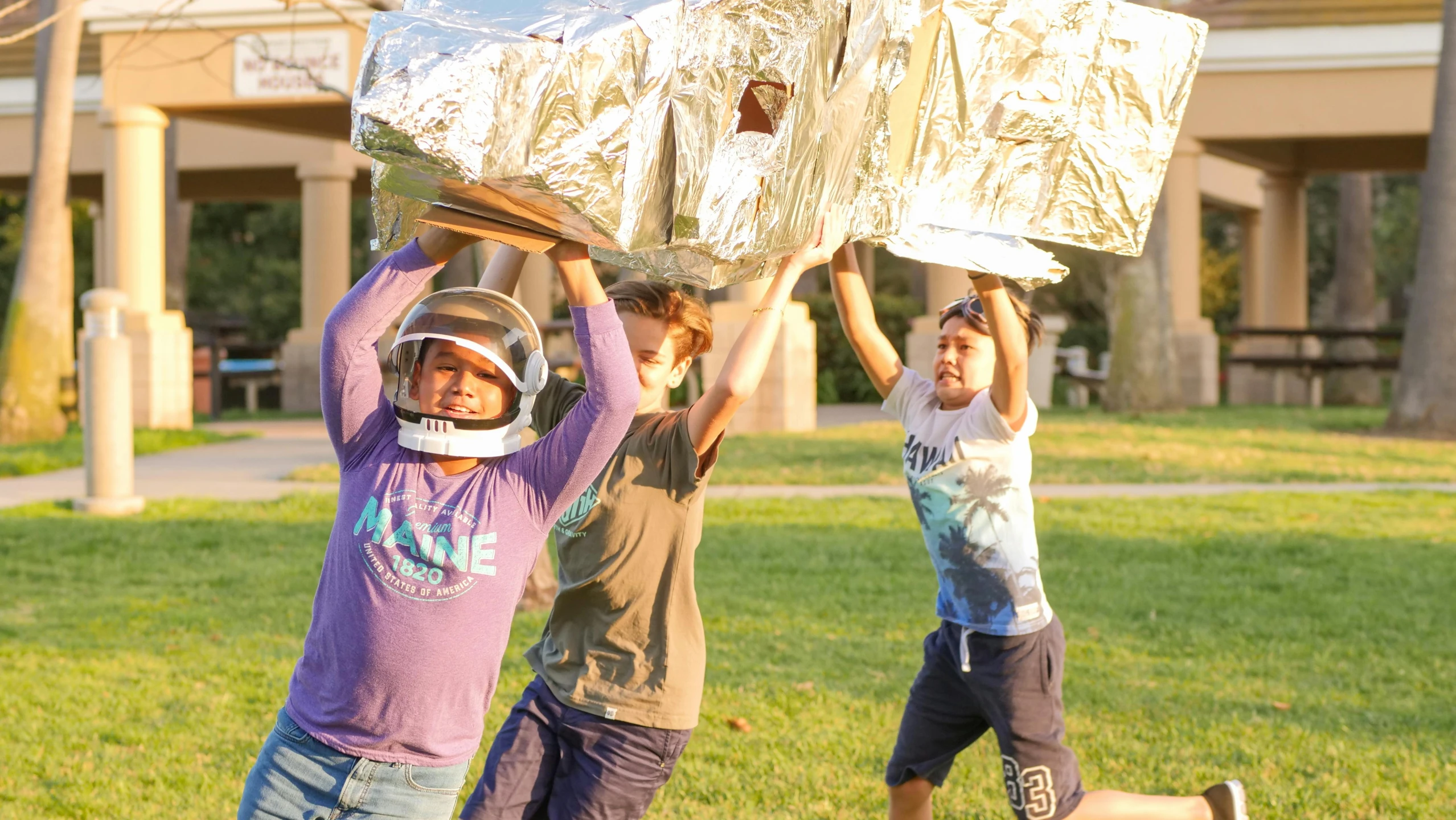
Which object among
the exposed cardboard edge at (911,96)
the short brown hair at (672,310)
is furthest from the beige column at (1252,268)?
the exposed cardboard edge at (911,96)

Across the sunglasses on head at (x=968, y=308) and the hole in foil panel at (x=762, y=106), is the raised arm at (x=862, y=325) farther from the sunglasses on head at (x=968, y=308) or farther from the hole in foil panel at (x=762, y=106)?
the hole in foil panel at (x=762, y=106)

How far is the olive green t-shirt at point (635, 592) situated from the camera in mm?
2893

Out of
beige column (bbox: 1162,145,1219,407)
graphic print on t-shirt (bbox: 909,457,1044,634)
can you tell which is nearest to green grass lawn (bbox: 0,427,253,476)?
graphic print on t-shirt (bbox: 909,457,1044,634)

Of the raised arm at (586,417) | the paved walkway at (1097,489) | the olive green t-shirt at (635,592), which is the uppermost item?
the raised arm at (586,417)

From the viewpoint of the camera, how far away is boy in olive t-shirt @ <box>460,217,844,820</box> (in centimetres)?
287

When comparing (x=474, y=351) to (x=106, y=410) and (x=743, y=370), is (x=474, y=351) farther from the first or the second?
(x=106, y=410)

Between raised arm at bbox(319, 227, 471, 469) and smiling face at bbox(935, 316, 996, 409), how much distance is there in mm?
1396

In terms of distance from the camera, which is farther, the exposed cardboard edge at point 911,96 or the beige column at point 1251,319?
the beige column at point 1251,319

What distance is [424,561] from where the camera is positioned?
2492 mm

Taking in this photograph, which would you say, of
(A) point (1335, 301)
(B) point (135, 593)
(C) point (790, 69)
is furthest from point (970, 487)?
(A) point (1335, 301)

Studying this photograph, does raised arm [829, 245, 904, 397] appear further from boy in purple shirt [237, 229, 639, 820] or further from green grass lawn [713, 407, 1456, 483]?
green grass lawn [713, 407, 1456, 483]

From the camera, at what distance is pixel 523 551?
2578 millimetres

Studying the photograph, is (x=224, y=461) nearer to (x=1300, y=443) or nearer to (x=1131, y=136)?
(x=1300, y=443)

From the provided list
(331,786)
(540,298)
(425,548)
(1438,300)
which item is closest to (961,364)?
(425,548)
